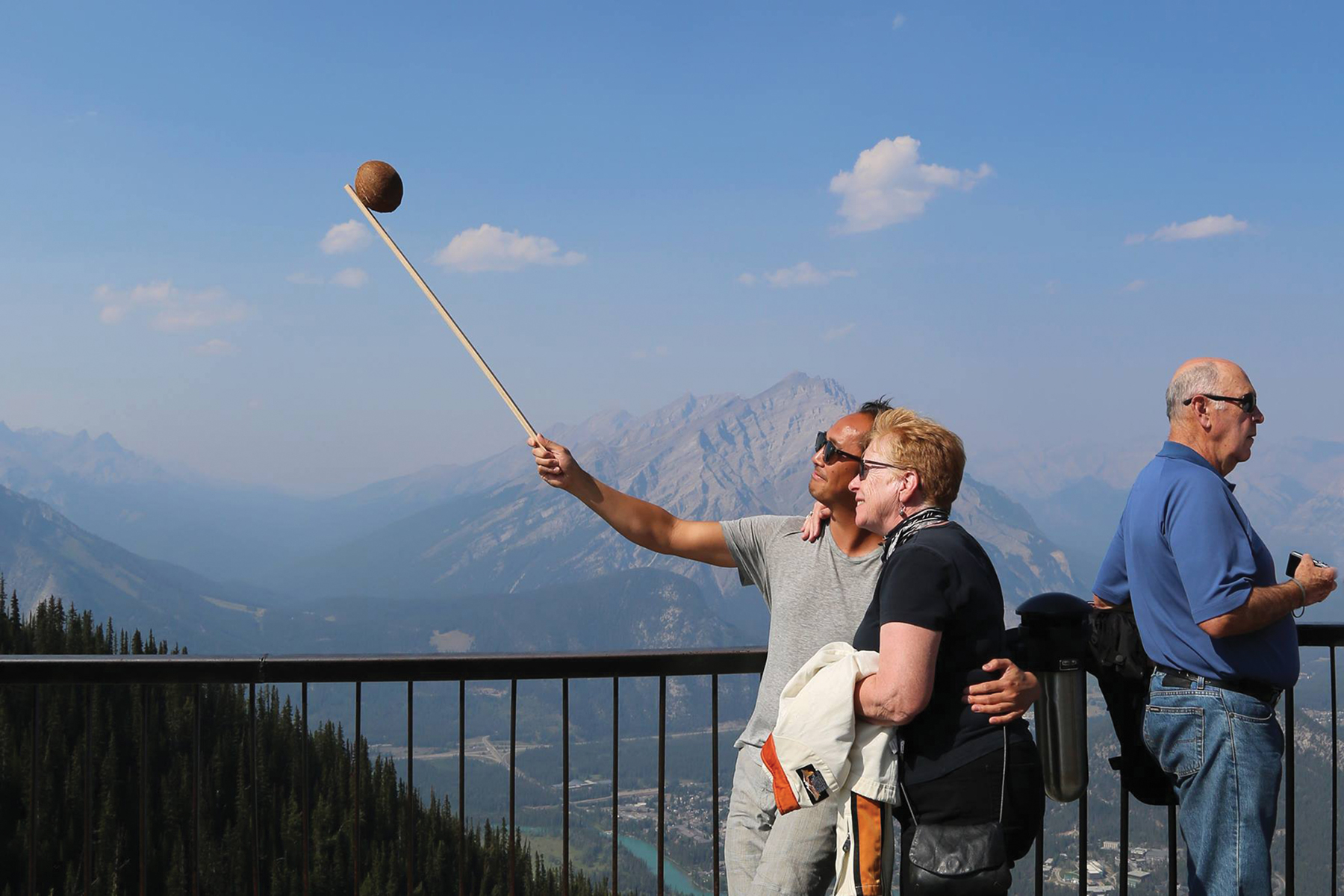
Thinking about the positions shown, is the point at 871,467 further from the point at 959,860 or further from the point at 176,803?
the point at 176,803

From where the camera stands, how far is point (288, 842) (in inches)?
2608

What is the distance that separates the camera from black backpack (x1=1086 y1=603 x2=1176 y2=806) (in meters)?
3.27

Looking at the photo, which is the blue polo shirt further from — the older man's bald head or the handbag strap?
the handbag strap

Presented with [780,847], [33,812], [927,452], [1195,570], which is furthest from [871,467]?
[33,812]

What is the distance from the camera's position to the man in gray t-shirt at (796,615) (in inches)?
107

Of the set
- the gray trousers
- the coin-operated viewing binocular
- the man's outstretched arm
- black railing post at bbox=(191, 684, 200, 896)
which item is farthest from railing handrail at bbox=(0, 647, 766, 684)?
the coin-operated viewing binocular

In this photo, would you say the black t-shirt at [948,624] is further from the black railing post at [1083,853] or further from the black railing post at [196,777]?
the black railing post at [196,777]

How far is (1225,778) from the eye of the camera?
10.0 feet

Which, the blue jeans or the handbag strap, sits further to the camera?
the blue jeans

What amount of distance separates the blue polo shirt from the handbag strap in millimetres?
975

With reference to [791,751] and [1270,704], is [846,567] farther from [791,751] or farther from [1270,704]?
A: [1270,704]

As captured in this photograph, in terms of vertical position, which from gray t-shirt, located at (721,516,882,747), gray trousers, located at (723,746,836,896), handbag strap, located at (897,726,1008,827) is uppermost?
gray t-shirt, located at (721,516,882,747)

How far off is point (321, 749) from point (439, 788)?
315 ft

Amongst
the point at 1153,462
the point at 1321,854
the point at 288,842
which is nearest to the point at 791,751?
the point at 1153,462
